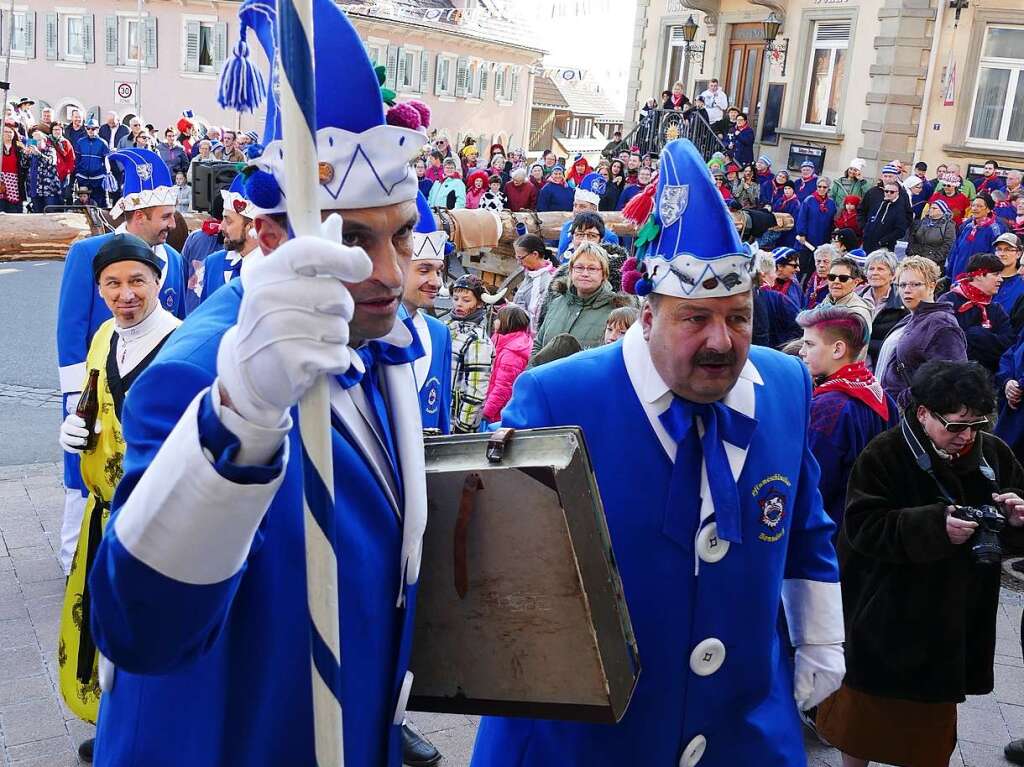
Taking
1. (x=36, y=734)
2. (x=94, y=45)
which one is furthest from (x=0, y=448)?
(x=94, y=45)

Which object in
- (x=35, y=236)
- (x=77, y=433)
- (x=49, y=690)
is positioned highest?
(x=77, y=433)

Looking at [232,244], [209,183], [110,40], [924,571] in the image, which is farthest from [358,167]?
[110,40]

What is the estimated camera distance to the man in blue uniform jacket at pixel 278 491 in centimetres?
130

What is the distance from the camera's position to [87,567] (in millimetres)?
3852

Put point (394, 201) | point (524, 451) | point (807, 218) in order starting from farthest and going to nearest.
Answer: point (807, 218) < point (524, 451) < point (394, 201)

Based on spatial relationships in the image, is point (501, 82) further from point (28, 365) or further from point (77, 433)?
point (77, 433)

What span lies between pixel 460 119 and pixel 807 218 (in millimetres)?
31248

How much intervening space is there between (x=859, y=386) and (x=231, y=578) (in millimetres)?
3501

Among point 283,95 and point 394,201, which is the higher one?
point 283,95

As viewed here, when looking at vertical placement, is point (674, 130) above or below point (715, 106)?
below

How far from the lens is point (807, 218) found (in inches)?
602

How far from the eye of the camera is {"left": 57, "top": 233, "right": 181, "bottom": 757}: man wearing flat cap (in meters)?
3.87

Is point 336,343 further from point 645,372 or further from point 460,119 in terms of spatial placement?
point 460,119

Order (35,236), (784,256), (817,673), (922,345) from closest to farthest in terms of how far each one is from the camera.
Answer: (817,673), (922,345), (784,256), (35,236)
